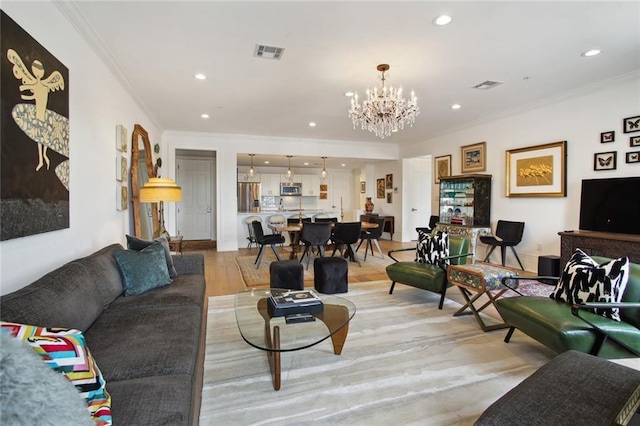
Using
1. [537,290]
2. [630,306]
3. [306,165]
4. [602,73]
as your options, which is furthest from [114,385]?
[306,165]

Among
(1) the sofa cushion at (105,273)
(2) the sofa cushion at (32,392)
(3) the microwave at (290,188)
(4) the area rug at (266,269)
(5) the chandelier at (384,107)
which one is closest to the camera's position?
(2) the sofa cushion at (32,392)

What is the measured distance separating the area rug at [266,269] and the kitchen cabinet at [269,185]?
12.5 ft

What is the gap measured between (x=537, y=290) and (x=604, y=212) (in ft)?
4.17

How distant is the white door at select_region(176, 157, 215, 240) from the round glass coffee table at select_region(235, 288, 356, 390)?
6794 mm

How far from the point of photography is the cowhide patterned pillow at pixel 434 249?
3.69m

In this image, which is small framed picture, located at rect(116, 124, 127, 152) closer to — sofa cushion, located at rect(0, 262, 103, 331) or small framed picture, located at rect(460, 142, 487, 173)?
sofa cushion, located at rect(0, 262, 103, 331)

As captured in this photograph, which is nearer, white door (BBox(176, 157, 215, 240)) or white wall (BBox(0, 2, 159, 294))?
white wall (BBox(0, 2, 159, 294))

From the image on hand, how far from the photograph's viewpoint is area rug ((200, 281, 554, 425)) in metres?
1.76

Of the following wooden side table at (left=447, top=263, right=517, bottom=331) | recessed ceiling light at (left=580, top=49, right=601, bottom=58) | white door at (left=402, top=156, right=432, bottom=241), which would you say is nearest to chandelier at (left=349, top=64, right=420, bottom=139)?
recessed ceiling light at (left=580, top=49, right=601, bottom=58)

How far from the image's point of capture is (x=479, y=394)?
1924 millimetres

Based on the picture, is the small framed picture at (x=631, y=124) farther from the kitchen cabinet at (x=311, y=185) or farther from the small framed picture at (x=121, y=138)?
the kitchen cabinet at (x=311, y=185)

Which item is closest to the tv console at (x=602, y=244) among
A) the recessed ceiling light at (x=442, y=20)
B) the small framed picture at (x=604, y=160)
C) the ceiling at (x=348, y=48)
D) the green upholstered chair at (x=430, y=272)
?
the small framed picture at (x=604, y=160)

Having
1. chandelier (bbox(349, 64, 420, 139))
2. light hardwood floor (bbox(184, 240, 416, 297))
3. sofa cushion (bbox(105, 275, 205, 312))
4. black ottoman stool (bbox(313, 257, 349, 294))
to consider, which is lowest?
light hardwood floor (bbox(184, 240, 416, 297))

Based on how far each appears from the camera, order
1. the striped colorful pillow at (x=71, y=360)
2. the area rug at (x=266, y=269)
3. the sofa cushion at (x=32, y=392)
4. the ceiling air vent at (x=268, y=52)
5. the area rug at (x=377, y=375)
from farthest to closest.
Result: the area rug at (x=266, y=269)
the ceiling air vent at (x=268, y=52)
the area rug at (x=377, y=375)
the striped colorful pillow at (x=71, y=360)
the sofa cushion at (x=32, y=392)
